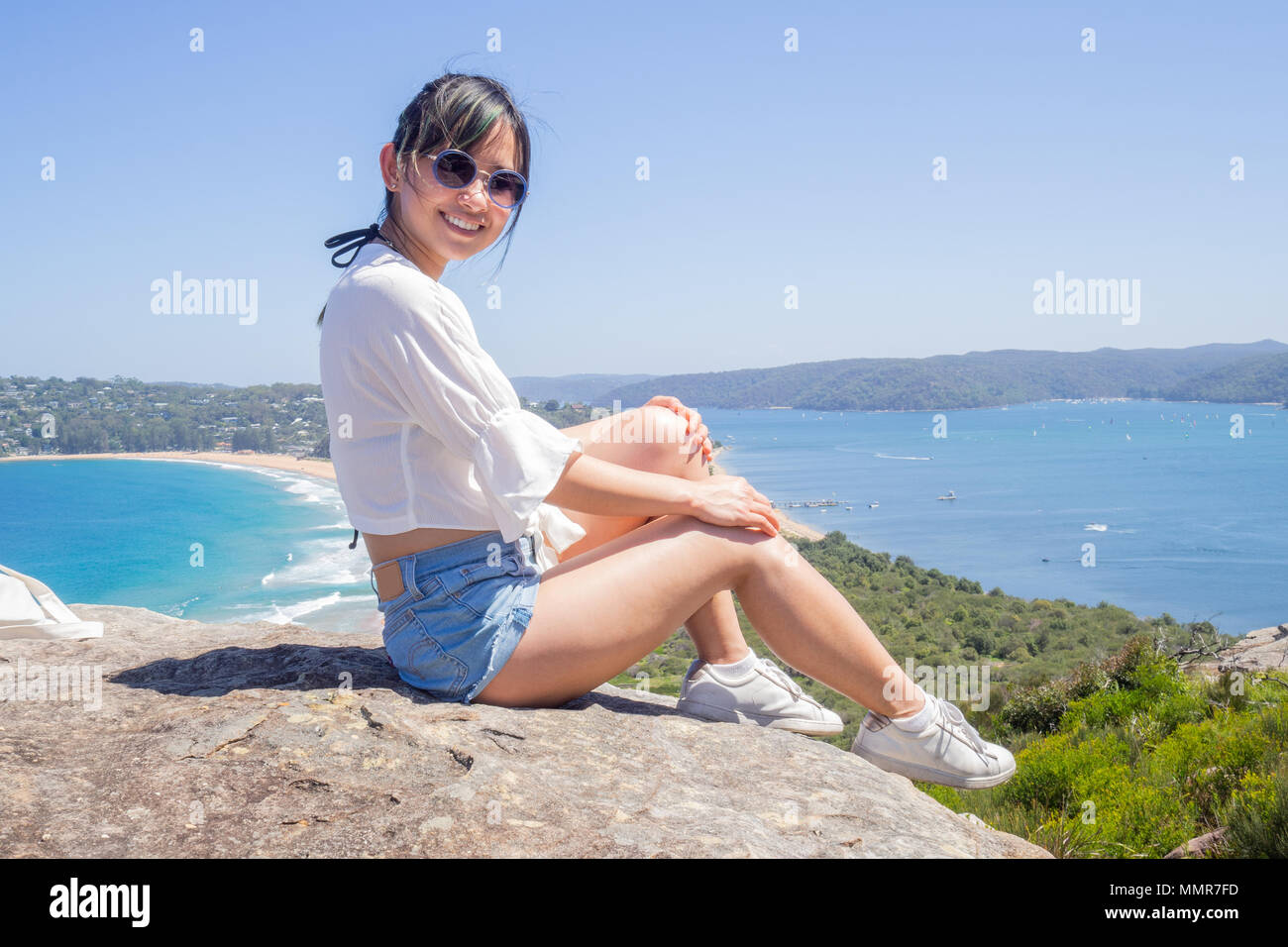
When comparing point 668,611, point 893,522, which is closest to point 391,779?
point 668,611

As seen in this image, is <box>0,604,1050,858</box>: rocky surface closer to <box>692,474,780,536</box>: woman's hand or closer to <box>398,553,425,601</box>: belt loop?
<box>398,553,425,601</box>: belt loop

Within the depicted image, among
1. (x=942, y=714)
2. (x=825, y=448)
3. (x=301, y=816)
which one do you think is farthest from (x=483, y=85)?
(x=825, y=448)

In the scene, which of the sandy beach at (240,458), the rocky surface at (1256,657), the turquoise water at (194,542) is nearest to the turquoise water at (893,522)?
the turquoise water at (194,542)

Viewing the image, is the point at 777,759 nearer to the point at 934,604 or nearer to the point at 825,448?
the point at 934,604

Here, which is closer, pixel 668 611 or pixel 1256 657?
pixel 668 611

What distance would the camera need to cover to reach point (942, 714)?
2.30m

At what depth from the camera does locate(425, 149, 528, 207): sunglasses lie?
2045mm

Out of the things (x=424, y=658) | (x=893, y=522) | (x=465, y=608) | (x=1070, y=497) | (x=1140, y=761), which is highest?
(x=465, y=608)

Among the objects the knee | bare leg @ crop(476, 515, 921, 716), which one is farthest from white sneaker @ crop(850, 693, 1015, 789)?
the knee

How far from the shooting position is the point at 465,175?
2066 mm

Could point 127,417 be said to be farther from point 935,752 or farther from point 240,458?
point 935,752

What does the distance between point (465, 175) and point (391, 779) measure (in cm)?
138

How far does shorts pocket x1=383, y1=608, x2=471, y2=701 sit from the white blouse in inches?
10.2

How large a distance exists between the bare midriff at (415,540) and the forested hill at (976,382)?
106 m
